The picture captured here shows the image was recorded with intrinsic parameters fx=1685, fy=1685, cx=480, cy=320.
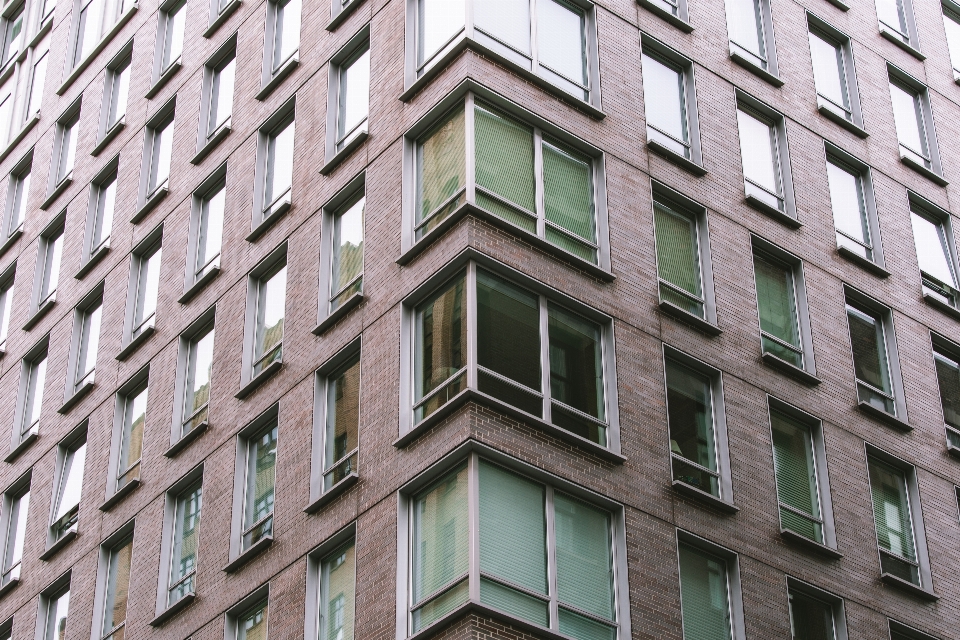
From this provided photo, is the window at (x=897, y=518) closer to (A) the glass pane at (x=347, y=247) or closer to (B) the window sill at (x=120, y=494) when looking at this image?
(A) the glass pane at (x=347, y=247)

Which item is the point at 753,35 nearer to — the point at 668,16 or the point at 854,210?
the point at 668,16

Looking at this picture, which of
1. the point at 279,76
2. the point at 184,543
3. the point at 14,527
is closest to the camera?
the point at 184,543

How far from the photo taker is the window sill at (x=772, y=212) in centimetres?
3450

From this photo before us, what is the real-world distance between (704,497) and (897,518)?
5924 millimetres

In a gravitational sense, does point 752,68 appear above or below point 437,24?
above

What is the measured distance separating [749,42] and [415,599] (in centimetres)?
1710

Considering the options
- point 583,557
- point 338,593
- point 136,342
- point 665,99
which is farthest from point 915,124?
point 338,593

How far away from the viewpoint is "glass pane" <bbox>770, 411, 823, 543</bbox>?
3128 centimetres

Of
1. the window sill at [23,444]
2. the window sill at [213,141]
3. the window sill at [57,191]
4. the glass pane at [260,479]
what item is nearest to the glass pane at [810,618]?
the glass pane at [260,479]

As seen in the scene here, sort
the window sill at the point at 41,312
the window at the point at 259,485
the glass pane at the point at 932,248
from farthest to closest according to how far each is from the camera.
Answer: the window sill at the point at 41,312 → the glass pane at the point at 932,248 → the window at the point at 259,485

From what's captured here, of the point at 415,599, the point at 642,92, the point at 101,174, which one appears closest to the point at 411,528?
the point at 415,599

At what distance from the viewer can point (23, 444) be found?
137 ft

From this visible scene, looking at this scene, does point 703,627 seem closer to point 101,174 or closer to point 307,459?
point 307,459

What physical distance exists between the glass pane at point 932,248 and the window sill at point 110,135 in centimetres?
2033
